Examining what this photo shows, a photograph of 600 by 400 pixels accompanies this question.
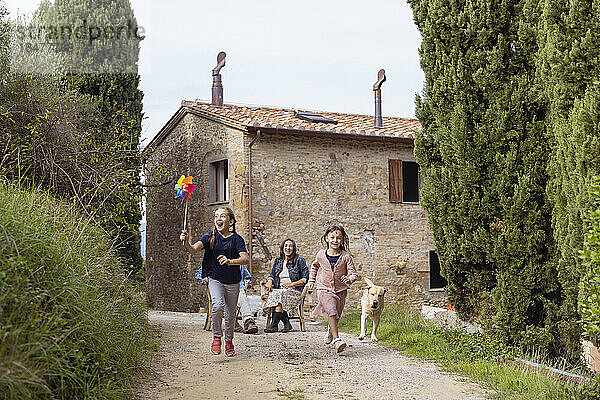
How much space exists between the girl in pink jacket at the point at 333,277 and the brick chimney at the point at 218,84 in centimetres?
1171

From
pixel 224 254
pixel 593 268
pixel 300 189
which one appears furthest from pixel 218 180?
pixel 593 268

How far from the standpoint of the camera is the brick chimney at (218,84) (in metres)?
19.6

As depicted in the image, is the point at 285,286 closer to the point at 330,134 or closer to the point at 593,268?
the point at 593,268

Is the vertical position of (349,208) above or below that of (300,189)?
below

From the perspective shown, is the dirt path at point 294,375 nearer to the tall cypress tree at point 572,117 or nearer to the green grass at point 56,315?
the green grass at point 56,315

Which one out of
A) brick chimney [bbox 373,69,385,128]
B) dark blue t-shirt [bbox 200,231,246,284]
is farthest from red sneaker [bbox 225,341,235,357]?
brick chimney [bbox 373,69,385,128]

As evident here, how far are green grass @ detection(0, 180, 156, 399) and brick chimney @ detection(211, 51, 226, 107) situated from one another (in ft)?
42.2

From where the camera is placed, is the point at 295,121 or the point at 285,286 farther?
the point at 295,121

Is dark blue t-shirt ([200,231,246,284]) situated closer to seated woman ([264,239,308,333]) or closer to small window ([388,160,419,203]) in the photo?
seated woman ([264,239,308,333])

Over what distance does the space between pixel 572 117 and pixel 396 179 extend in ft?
38.5

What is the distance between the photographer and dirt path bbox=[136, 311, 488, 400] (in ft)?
19.0

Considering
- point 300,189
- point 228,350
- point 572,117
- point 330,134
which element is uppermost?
point 330,134

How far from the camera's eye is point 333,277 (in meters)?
8.48

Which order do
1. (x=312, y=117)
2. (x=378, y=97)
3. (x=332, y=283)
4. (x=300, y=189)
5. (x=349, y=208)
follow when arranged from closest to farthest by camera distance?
(x=332, y=283) < (x=300, y=189) < (x=349, y=208) < (x=312, y=117) < (x=378, y=97)
